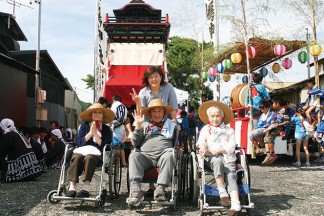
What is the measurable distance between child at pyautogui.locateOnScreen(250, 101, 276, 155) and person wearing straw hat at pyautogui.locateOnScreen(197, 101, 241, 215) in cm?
320

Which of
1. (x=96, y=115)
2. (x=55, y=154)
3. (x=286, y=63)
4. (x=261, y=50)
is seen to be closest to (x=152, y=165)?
(x=96, y=115)

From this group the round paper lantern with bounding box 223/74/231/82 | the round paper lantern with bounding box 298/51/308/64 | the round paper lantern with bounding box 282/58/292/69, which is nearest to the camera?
the round paper lantern with bounding box 298/51/308/64

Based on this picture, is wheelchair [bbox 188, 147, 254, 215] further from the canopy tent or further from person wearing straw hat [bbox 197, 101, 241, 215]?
the canopy tent

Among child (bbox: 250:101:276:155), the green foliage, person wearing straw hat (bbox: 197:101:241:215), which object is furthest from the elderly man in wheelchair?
the green foliage

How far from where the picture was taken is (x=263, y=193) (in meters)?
5.52

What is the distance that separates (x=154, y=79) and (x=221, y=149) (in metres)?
1.36

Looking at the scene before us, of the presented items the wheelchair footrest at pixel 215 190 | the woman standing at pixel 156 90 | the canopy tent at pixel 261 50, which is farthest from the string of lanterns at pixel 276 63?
the wheelchair footrest at pixel 215 190

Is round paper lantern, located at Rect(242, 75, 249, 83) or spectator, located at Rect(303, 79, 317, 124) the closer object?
spectator, located at Rect(303, 79, 317, 124)

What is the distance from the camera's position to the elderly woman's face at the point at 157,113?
479 cm

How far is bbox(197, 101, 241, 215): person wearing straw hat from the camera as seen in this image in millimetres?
4004

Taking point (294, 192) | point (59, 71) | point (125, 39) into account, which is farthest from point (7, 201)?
point (59, 71)

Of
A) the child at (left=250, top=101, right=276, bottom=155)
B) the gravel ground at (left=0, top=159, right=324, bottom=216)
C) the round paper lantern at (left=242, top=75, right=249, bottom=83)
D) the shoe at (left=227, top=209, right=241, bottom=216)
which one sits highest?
the round paper lantern at (left=242, top=75, right=249, bottom=83)

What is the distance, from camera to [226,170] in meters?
4.22

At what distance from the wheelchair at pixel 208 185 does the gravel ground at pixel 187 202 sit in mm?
194
